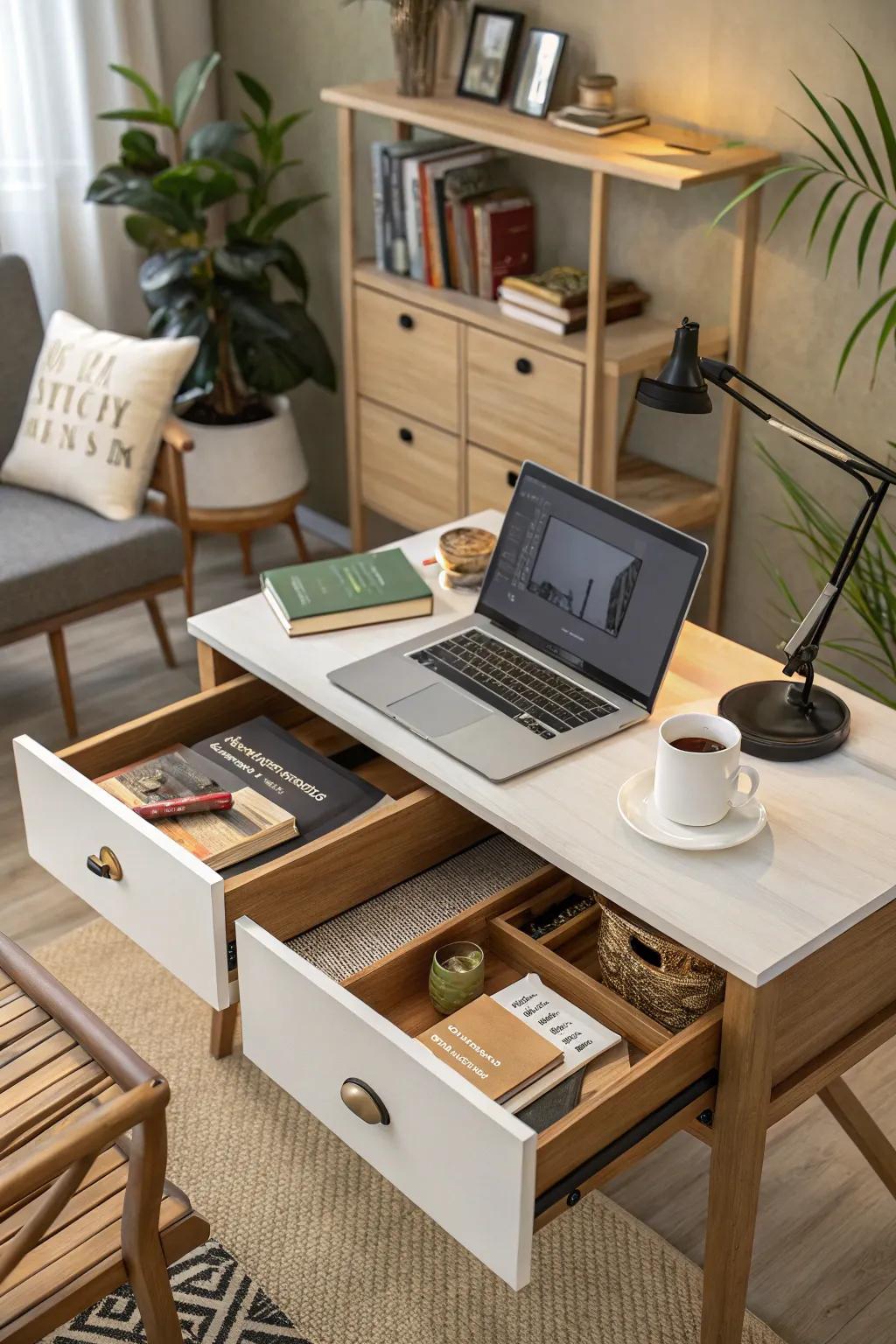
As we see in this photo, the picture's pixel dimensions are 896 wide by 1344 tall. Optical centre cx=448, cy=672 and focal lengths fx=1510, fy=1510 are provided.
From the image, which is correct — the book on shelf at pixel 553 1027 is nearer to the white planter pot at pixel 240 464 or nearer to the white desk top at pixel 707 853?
the white desk top at pixel 707 853

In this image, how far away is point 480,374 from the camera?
3154 millimetres

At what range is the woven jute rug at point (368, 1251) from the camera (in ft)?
6.24

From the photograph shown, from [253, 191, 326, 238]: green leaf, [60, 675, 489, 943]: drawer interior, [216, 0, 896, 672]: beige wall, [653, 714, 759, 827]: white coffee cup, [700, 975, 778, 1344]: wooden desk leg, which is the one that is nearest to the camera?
[700, 975, 778, 1344]: wooden desk leg

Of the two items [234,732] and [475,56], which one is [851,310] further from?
[234,732]

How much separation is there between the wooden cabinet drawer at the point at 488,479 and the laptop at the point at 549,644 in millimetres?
1179

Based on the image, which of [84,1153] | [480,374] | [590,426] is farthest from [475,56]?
[84,1153]

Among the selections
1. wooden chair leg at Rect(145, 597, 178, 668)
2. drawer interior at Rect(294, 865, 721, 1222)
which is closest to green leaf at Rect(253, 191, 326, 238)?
wooden chair leg at Rect(145, 597, 178, 668)

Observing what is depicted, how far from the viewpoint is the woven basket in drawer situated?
1.56m

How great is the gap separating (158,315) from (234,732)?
1.82 meters

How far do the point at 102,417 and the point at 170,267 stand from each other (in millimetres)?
496

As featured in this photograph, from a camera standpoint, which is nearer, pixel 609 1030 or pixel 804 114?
pixel 609 1030

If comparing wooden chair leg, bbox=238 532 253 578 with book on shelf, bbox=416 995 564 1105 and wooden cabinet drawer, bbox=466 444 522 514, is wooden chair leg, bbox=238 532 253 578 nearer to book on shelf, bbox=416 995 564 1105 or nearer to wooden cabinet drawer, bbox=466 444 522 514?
wooden cabinet drawer, bbox=466 444 522 514

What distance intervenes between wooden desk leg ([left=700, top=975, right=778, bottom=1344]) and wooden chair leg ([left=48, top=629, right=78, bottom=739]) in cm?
192

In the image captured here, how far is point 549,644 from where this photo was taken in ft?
6.36
